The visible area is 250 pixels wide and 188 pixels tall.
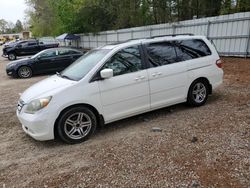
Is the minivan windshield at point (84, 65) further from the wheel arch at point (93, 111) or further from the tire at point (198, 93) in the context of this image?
the tire at point (198, 93)

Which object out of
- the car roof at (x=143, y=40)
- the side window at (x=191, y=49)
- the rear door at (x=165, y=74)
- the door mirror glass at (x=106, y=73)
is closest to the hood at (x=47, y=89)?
the door mirror glass at (x=106, y=73)

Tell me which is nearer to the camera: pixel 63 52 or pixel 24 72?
pixel 24 72

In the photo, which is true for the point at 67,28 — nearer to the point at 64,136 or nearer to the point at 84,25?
the point at 84,25

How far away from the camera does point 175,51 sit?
18.1 feet

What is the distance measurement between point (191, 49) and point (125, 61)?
1.74 metres

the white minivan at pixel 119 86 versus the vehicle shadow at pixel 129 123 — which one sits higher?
the white minivan at pixel 119 86

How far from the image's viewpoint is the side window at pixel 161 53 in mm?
5197

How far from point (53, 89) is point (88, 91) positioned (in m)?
0.61

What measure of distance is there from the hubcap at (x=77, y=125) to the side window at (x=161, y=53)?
176 cm

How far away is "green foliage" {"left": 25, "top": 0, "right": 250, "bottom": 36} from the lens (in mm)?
16328

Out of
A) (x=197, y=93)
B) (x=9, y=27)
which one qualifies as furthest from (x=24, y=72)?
(x=9, y=27)

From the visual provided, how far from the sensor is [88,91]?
4.46m

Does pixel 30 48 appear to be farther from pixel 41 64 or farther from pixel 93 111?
pixel 93 111

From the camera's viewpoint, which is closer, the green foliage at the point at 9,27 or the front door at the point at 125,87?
the front door at the point at 125,87
